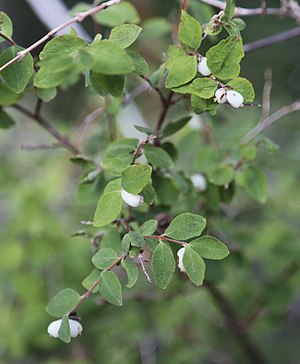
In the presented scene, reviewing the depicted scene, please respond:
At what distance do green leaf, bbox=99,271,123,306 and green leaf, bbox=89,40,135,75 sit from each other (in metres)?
0.23

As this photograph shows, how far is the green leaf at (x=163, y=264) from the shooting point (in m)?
0.57

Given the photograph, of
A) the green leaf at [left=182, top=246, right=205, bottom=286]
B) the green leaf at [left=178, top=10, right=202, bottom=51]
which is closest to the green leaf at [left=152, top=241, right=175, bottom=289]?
the green leaf at [left=182, top=246, right=205, bottom=286]

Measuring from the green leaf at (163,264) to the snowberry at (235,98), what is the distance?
172mm

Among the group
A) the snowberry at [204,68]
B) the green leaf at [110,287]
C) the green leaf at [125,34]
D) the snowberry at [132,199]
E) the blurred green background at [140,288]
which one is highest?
the green leaf at [125,34]

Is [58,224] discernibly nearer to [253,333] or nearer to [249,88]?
[253,333]

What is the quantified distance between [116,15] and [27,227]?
0.59 m

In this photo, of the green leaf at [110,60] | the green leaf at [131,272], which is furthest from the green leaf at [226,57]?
the green leaf at [131,272]

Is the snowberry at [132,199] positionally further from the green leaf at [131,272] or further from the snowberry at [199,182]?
the snowberry at [199,182]

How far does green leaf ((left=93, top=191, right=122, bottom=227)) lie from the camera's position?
595 millimetres

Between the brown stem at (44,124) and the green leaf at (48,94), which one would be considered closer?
the green leaf at (48,94)

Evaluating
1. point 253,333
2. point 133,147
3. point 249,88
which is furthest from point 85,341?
point 249,88

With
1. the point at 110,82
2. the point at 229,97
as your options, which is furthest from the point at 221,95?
the point at 110,82

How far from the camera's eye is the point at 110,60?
49 centimetres

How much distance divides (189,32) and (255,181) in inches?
11.4
